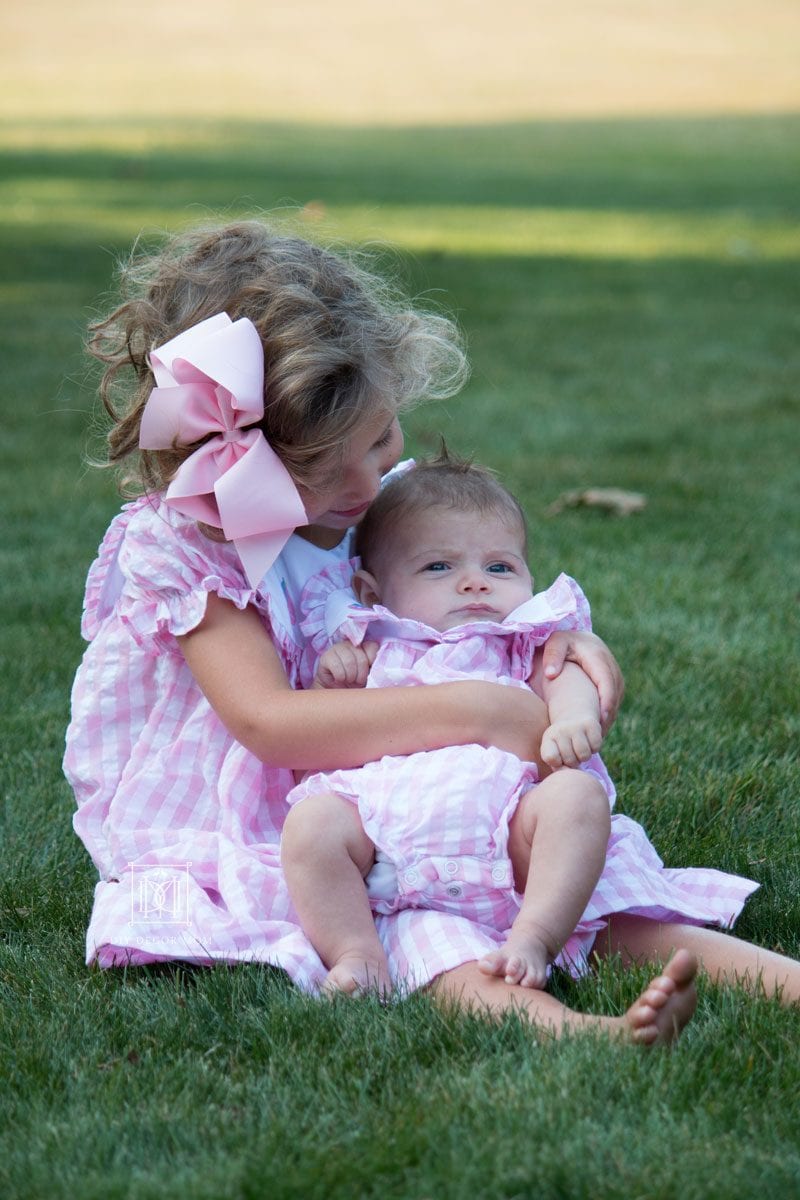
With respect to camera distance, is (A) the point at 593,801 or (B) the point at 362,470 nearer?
(A) the point at 593,801

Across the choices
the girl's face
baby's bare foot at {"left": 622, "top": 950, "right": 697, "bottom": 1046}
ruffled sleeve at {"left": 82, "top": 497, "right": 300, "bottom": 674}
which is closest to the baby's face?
the girl's face

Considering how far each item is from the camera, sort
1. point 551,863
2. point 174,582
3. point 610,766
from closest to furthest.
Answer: point 551,863 < point 174,582 < point 610,766

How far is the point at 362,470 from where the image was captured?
9.18 feet

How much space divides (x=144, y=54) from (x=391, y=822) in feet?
123

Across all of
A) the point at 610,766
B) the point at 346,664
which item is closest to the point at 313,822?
the point at 346,664

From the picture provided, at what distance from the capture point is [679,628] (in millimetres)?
4387

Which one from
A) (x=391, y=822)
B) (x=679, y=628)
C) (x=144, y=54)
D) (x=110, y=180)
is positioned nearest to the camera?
(x=391, y=822)

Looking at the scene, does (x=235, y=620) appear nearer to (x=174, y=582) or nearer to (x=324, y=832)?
(x=174, y=582)

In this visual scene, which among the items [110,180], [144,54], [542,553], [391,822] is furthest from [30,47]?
[391,822]

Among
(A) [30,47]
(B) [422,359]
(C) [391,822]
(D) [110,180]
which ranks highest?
(B) [422,359]

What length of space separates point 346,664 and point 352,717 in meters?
0.18

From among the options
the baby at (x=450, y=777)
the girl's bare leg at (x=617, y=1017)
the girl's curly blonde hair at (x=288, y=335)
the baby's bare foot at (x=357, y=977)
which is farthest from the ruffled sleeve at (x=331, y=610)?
the girl's bare leg at (x=617, y=1017)

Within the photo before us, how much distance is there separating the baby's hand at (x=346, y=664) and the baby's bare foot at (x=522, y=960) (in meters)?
0.61

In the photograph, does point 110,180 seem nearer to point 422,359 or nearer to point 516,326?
point 516,326
